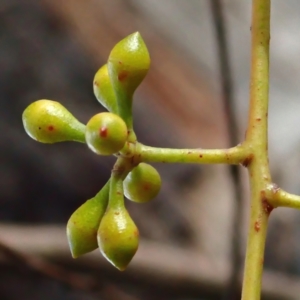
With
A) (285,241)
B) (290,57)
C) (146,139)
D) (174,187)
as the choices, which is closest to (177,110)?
(146,139)

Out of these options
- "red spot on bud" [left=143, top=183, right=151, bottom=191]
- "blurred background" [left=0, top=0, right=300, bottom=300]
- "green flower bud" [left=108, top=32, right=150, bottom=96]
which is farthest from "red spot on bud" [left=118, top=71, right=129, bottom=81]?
"blurred background" [left=0, top=0, right=300, bottom=300]

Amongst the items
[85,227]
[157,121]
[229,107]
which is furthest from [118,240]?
[157,121]

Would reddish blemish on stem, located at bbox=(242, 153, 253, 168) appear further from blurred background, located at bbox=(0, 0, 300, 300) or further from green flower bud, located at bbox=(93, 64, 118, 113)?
blurred background, located at bbox=(0, 0, 300, 300)

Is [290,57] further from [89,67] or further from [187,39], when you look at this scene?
[89,67]

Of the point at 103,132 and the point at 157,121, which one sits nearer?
the point at 103,132

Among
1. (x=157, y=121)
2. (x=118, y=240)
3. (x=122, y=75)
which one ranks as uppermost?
(x=157, y=121)

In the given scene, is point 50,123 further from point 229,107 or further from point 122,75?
point 229,107
